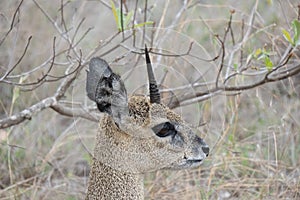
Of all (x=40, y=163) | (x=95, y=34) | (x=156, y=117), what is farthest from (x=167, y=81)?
(x=95, y=34)

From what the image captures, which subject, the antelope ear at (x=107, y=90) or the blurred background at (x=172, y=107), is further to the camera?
the blurred background at (x=172, y=107)

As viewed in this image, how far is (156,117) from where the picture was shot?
2.28 meters

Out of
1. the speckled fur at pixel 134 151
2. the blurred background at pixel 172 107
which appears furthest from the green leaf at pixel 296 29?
the speckled fur at pixel 134 151

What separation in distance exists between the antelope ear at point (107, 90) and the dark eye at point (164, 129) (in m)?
0.13

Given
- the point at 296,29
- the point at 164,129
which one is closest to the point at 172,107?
the point at 164,129

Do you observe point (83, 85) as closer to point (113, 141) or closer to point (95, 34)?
point (113, 141)

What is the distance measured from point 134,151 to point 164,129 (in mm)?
135

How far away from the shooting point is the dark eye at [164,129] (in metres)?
2.27

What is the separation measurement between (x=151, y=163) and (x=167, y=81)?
3.65ft

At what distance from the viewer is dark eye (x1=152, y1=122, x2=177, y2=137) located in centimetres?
227

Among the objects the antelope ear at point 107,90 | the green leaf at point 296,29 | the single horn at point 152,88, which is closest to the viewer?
the antelope ear at point 107,90

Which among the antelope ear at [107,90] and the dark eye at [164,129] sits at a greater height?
the antelope ear at [107,90]

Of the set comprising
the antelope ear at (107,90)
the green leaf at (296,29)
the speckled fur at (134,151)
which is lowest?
the speckled fur at (134,151)

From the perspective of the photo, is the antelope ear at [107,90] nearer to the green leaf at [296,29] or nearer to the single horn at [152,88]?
the single horn at [152,88]
